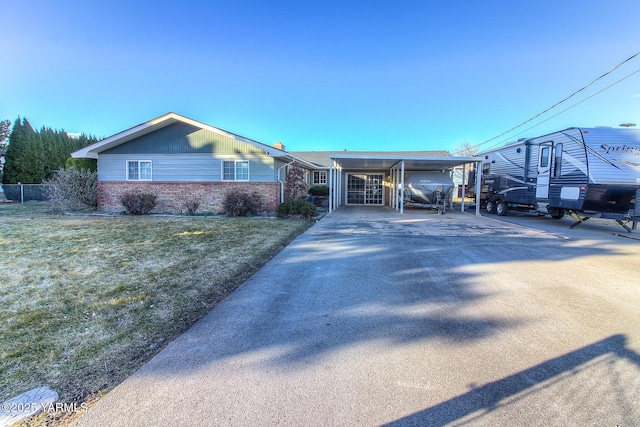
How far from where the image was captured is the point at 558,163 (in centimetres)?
1172

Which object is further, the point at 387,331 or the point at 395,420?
the point at 387,331

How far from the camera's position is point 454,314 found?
12.1 feet

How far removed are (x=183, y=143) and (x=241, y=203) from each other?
13.9ft

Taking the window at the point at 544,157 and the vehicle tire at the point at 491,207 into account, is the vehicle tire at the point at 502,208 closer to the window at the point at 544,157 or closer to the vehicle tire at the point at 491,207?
the vehicle tire at the point at 491,207

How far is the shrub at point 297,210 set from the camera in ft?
41.5

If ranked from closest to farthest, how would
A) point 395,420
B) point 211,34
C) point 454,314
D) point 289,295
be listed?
point 395,420 < point 454,314 < point 289,295 < point 211,34

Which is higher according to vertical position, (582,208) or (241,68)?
(241,68)

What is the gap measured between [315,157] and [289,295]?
83.0ft

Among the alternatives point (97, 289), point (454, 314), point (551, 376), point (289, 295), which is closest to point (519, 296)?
point (454, 314)

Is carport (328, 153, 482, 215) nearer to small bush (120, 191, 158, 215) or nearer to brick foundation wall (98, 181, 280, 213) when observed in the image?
brick foundation wall (98, 181, 280, 213)

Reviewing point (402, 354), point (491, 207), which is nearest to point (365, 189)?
point (491, 207)

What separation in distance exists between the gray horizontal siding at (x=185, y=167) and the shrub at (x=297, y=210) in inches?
93.4

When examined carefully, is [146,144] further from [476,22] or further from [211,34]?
[476,22]

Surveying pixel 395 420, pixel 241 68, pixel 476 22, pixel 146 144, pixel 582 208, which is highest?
pixel 476 22
